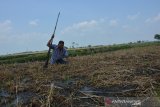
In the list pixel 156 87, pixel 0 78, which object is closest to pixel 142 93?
pixel 156 87

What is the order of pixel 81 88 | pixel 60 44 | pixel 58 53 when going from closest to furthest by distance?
1. pixel 81 88
2. pixel 60 44
3. pixel 58 53

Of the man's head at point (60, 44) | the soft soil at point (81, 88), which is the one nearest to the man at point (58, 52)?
the man's head at point (60, 44)

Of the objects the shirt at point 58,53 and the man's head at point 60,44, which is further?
the shirt at point 58,53

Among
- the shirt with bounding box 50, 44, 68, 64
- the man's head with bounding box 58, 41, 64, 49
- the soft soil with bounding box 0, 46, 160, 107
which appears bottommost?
the soft soil with bounding box 0, 46, 160, 107

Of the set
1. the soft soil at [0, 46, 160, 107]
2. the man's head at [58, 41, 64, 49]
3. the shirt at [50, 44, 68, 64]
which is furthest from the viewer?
the shirt at [50, 44, 68, 64]

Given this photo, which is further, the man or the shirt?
the shirt

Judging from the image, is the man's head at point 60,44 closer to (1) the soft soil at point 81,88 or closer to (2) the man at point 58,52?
(2) the man at point 58,52

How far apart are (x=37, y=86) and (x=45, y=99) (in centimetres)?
120

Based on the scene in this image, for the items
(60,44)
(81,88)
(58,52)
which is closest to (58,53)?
(58,52)

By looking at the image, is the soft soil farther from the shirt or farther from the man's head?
the shirt

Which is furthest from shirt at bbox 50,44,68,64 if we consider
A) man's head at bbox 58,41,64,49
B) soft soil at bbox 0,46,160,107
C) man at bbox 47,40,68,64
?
soft soil at bbox 0,46,160,107

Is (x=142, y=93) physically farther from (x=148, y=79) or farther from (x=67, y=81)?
(x=67, y=81)

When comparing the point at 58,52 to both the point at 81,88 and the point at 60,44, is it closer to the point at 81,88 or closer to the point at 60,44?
the point at 60,44

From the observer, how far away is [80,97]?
646 centimetres
